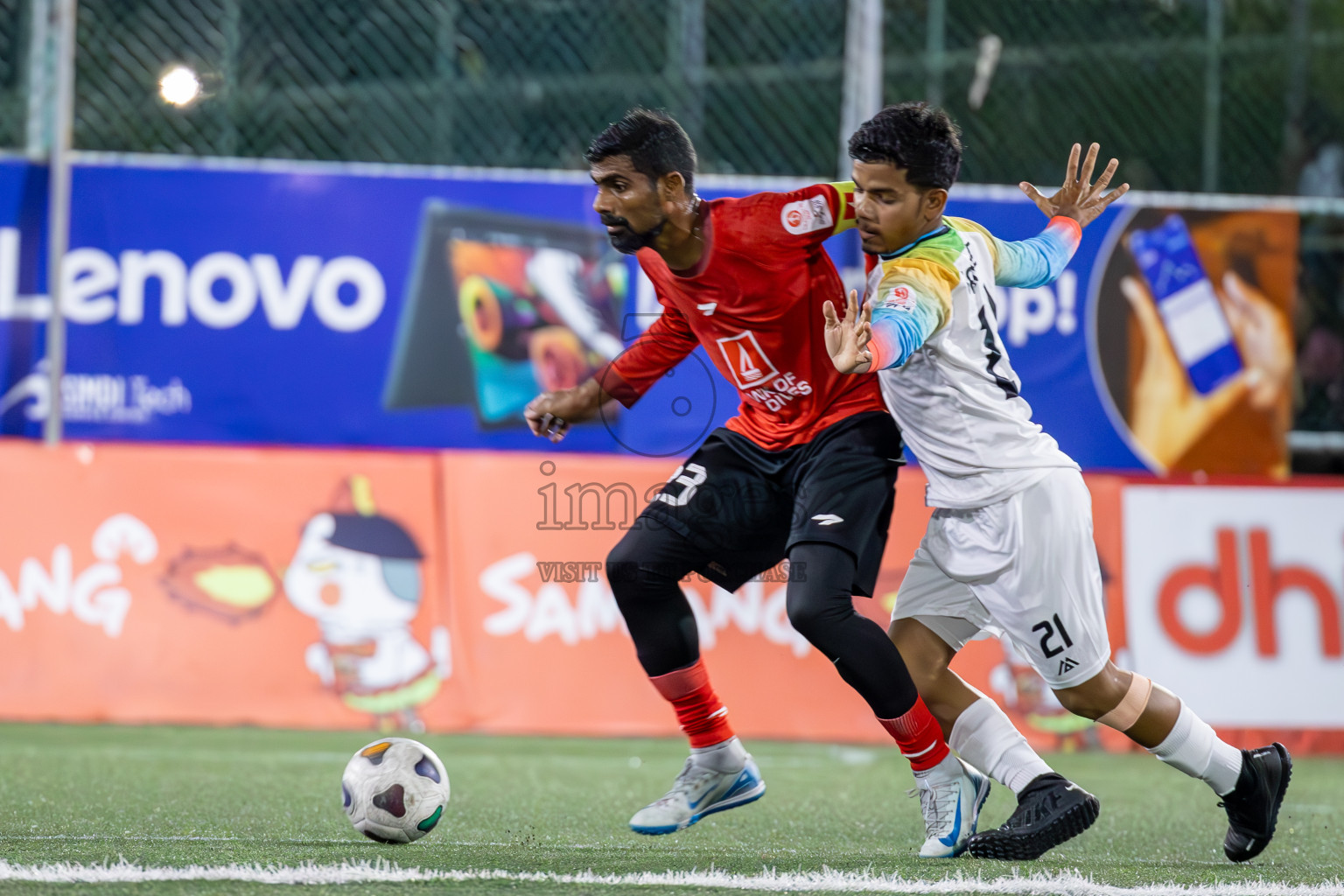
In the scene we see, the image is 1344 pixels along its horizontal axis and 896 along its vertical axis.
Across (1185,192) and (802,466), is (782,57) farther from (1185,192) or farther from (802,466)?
(802,466)

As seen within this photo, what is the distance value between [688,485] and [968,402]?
0.75 m

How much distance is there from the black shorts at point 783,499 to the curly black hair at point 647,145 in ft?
2.30

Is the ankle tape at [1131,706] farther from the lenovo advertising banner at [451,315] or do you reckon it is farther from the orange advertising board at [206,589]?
the lenovo advertising banner at [451,315]

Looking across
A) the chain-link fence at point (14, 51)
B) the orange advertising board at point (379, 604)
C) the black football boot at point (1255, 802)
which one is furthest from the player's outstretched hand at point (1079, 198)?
the chain-link fence at point (14, 51)

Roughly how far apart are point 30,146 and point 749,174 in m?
3.71

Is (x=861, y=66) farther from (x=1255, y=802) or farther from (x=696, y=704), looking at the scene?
(x=1255, y=802)

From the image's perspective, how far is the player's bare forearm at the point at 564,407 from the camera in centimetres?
414

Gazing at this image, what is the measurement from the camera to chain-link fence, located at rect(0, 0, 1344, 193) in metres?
8.41

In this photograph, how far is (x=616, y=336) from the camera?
783cm

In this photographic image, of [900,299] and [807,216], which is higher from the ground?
[807,216]

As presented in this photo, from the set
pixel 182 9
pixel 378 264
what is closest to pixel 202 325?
pixel 378 264

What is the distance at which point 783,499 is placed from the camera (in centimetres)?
391

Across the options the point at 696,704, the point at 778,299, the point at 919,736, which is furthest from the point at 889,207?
the point at 696,704

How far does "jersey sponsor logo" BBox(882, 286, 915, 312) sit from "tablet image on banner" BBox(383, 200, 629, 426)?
175 inches
